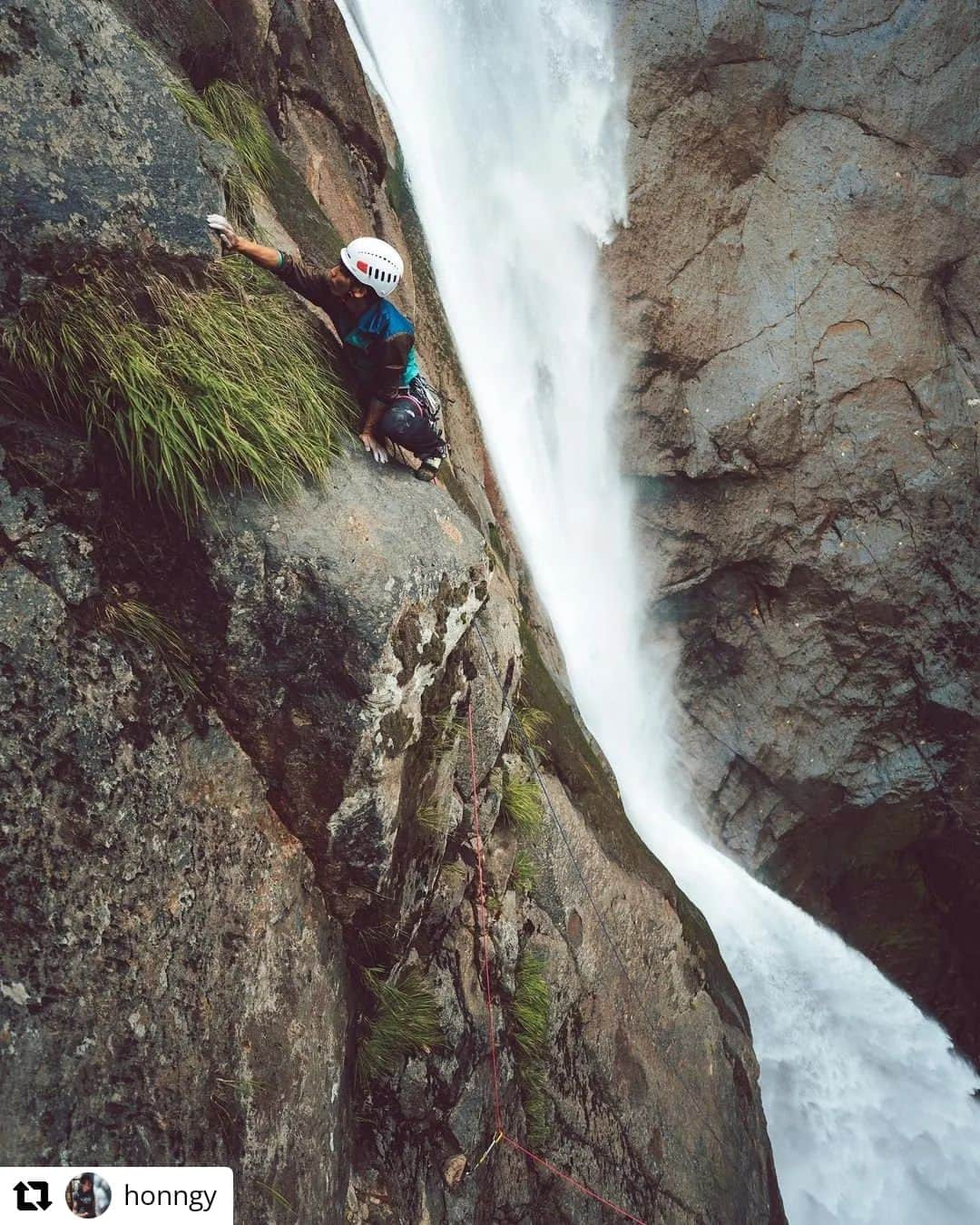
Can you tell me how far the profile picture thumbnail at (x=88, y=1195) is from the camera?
1.85m

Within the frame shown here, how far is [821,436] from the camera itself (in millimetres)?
8586

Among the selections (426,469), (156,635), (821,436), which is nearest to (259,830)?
(156,635)

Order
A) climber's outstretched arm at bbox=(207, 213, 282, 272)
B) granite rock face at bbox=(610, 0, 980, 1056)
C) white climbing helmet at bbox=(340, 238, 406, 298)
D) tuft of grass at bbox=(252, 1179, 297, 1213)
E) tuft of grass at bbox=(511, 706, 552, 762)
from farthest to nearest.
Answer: granite rock face at bbox=(610, 0, 980, 1056) → tuft of grass at bbox=(511, 706, 552, 762) → white climbing helmet at bbox=(340, 238, 406, 298) → climber's outstretched arm at bbox=(207, 213, 282, 272) → tuft of grass at bbox=(252, 1179, 297, 1213)

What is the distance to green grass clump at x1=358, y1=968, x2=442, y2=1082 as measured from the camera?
9.83 ft

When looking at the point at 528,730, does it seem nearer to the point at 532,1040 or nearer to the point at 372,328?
the point at 532,1040

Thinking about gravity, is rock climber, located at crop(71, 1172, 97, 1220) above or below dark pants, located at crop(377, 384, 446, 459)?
below

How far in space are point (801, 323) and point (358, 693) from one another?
309 inches

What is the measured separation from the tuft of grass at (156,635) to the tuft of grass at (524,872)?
206cm

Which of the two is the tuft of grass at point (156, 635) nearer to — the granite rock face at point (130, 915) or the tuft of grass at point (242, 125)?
the granite rock face at point (130, 915)

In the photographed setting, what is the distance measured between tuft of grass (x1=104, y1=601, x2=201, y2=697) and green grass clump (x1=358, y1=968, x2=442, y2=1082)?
1359 mm

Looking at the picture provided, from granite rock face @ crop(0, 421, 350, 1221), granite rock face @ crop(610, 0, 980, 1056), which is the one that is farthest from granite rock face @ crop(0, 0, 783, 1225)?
granite rock face @ crop(610, 0, 980, 1056)

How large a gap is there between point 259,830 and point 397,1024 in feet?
3.62

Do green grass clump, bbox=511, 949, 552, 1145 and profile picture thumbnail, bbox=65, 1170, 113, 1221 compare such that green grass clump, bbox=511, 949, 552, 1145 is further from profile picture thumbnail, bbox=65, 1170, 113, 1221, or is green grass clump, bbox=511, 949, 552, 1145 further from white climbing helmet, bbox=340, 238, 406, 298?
white climbing helmet, bbox=340, 238, 406, 298

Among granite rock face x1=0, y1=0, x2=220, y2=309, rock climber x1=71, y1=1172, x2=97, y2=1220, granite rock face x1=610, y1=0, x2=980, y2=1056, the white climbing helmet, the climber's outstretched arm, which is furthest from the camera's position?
granite rock face x1=610, y1=0, x2=980, y2=1056
